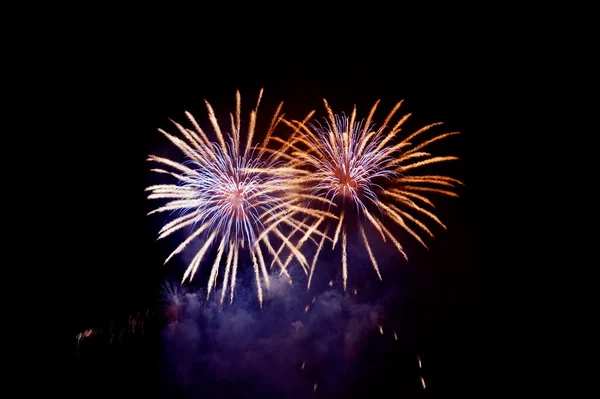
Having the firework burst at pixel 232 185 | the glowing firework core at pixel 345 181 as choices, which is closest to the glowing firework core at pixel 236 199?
the firework burst at pixel 232 185

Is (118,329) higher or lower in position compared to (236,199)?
lower

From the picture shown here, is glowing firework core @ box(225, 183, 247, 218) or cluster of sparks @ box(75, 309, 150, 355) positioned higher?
glowing firework core @ box(225, 183, 247, 218)

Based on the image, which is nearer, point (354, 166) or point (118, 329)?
point (354, 166)

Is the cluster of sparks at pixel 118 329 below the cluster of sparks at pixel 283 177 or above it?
below

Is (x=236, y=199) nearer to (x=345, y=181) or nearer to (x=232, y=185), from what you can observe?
(x=232, y=185)

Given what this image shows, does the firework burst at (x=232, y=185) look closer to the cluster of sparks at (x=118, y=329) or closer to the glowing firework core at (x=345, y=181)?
the glowing firework core at (x=345, y=181)

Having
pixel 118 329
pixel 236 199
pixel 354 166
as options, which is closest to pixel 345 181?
pixel 354 166

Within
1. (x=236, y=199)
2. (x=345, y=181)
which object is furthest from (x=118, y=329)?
(x=345, y=181)

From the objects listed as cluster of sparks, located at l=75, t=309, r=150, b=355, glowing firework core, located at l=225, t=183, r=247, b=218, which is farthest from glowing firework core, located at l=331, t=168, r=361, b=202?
cluster of sparks, located at l=75, t=309, r=150, b=355

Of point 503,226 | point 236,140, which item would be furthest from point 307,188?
point 503,226

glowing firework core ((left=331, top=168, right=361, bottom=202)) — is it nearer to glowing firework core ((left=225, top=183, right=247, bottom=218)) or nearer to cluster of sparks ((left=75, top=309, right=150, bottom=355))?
glowing firework core ((left=225, top=183, right=247, bottom=218))

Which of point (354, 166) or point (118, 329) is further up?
point (354, 166)

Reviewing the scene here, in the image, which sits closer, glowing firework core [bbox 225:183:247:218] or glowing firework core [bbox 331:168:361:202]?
glowing firework core [bbox 331:168:361:202]

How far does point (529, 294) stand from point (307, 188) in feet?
39.4
